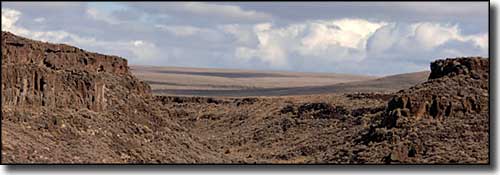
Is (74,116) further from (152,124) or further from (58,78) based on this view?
(152,124)

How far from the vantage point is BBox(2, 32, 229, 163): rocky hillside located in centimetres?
2048

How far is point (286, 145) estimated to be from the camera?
113 feet

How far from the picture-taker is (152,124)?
2809 centimetres

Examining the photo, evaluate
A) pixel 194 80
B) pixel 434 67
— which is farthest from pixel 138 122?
pixel 194 80

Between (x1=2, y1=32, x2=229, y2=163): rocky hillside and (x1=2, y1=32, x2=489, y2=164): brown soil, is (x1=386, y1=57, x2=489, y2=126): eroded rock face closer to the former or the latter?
(x1=2, y1=32, x2=489, y2=164): brown soil

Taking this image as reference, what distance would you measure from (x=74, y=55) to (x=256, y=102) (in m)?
20.4

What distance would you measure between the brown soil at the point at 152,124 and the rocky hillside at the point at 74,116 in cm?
4

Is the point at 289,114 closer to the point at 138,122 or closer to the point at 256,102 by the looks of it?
the point at 256,102

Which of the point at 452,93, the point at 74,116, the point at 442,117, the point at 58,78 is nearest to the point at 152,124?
the point at 58,78

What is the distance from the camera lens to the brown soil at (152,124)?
21.2 meters

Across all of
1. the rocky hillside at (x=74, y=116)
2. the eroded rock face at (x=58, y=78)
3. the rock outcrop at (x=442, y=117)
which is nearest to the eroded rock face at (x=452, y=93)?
the rock outcrop at (x=442, y=117)

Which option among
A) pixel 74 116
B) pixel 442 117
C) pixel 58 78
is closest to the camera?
pixel 74 116

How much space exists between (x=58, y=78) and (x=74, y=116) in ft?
8.88

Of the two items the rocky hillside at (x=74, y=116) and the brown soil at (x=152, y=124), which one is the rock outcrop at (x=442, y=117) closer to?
the brown soil at (x=152, y=124)
